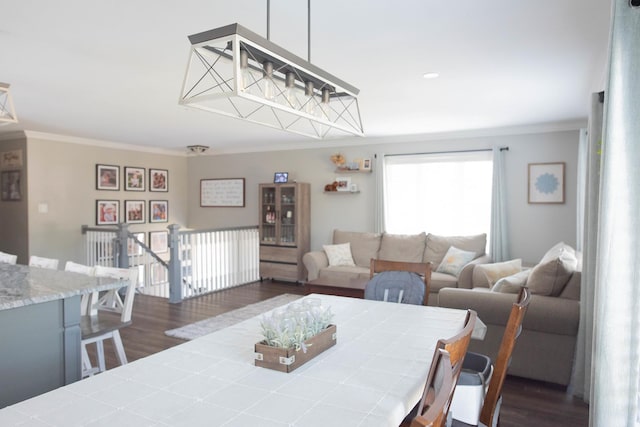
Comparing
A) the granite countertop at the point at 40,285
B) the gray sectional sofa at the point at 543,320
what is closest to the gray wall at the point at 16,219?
the granite countertop at the point at 40,285

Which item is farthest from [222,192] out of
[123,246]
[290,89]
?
[290,89]

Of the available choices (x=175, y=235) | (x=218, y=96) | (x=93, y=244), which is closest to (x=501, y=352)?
(x=218, y=96)

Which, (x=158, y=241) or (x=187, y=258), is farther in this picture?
(x=158, y=241)

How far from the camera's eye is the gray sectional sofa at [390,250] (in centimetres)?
580

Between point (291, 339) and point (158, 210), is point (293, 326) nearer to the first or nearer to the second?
point (291, 339)

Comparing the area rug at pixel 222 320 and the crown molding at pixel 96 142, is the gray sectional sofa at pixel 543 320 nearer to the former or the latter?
the area rug at pixel 222 320

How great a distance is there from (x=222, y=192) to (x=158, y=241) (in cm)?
148

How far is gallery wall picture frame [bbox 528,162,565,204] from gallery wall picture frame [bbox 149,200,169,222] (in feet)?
20.4

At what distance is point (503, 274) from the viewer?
4.45m

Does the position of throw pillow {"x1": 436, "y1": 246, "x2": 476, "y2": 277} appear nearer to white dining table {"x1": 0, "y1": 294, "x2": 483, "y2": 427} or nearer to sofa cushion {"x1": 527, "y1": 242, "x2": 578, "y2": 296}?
sofa cushion {"x1": 527, "y1": 242, "x2": 578, "y2": 296}

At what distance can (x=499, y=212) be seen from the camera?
226 inches

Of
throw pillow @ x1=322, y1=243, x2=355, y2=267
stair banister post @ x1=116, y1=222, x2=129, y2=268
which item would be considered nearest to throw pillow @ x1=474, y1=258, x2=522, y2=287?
throw pillow @ x1=322, y1=243, x2=355, y2=267

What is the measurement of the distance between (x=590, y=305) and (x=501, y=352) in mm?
1481

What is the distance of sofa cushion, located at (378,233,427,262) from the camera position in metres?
6.17
